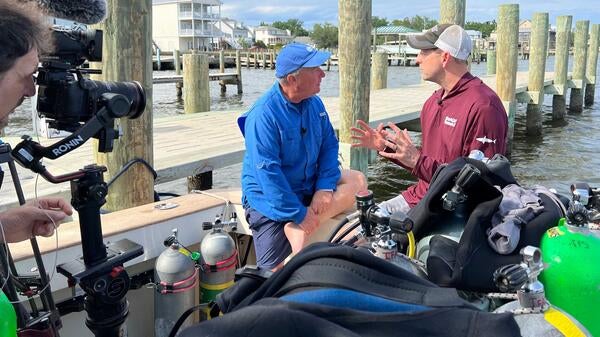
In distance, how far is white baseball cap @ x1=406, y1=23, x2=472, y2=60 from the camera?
3367 millimetres

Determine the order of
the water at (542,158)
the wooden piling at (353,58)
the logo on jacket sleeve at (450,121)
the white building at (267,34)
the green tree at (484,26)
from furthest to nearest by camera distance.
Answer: the green tree at (484,26)
the white building at (267,34)
the water at (542,158)
the wooden piling at (353,58)
the logo on jacket sleeve at (450,121)

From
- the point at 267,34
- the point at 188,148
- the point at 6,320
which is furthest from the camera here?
the point at 267,34

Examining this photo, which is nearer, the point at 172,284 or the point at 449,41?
the point at 172,284

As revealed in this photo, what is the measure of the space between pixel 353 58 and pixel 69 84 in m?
4.77

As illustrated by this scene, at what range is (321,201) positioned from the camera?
127 inches

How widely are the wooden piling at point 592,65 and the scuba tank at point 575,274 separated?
22.2m

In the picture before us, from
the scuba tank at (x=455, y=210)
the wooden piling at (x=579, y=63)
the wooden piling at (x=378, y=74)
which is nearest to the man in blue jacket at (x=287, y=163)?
the scuba tank at (x=455, y=210)

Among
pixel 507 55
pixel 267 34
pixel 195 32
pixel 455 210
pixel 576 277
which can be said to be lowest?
pixel 576 277

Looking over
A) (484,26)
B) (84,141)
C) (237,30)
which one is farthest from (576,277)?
(484,26)

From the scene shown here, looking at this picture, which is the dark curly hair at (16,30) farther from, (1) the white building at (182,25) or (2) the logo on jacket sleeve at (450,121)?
(1) the white building at (182,25)

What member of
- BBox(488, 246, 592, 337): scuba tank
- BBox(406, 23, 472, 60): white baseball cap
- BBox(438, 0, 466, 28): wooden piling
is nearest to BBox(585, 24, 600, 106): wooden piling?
BBox(438, 0, 466, 28): wooden piling

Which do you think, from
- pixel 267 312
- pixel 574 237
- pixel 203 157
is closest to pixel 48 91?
pixel 267 312

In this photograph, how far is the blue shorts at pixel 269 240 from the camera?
311 cm

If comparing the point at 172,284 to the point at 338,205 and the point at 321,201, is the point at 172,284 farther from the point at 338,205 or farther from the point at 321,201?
the point at 338,205
